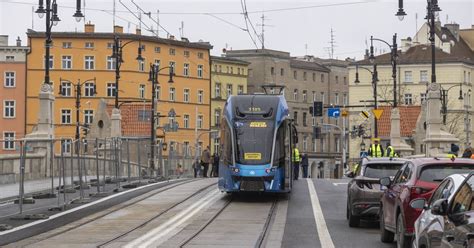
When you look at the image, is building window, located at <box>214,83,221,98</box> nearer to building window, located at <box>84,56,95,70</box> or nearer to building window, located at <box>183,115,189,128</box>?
building window, located at <box>183,115,189,128</box>

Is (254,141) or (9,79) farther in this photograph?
(9,79)

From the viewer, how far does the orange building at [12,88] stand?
10281 cm

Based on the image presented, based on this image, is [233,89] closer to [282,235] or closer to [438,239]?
[282,235]

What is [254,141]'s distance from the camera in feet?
86.5

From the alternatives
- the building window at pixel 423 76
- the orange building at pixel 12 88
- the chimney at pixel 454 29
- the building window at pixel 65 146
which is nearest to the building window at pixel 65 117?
the orange building at pixel 12 88

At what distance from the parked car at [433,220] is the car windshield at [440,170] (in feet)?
10.2

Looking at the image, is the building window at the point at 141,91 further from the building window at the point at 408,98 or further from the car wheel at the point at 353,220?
the car wheel at the point at 353,220

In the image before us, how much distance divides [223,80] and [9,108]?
1153 inches

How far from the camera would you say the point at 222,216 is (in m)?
21.9

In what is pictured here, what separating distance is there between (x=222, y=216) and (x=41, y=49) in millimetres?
85550

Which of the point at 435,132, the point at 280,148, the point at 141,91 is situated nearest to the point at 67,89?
the point at 141,91

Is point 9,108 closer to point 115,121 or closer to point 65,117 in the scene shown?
point 65,117

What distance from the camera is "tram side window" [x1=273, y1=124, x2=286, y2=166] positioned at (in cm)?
2631

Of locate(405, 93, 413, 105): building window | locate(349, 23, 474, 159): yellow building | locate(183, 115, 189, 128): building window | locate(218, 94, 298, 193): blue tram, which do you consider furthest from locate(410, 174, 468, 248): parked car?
locate(405, 93, 413, 105): building window
